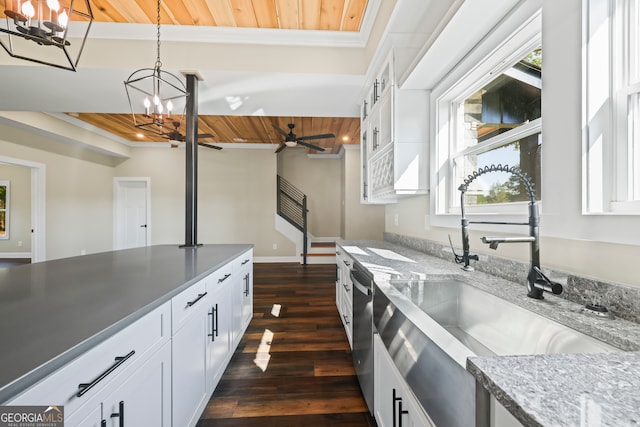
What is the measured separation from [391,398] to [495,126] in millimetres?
1599

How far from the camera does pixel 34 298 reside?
1028 millimetres

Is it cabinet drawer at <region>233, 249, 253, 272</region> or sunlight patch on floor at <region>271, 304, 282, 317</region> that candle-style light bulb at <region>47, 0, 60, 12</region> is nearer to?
cabinet drawer at <region>233, 249, 253, 272</region>

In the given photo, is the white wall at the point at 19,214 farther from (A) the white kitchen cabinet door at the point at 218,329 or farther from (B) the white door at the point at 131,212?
(A) the white kitchen cabinet door at the point at 218,329

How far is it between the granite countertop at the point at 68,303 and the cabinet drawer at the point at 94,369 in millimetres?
A: 27

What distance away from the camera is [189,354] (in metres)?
1.38

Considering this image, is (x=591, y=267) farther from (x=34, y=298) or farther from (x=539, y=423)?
(x=34, y=298)

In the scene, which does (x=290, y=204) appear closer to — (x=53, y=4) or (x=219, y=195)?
(x=219, y=195)

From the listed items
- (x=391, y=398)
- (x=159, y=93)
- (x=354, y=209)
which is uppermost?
(x=159, y=93)

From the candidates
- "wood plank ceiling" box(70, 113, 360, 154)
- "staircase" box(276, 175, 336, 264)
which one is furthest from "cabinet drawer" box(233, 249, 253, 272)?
"staircase" box(276, 175, 336, 264)

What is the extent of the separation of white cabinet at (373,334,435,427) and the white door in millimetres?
6993

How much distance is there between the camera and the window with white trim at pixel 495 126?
135 centimetres

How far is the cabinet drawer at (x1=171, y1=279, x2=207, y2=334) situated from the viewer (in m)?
1.23

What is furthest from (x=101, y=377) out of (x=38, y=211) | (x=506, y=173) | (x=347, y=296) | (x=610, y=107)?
(x=38, y=211)

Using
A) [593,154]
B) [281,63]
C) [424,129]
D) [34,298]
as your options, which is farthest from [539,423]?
[281,63]
